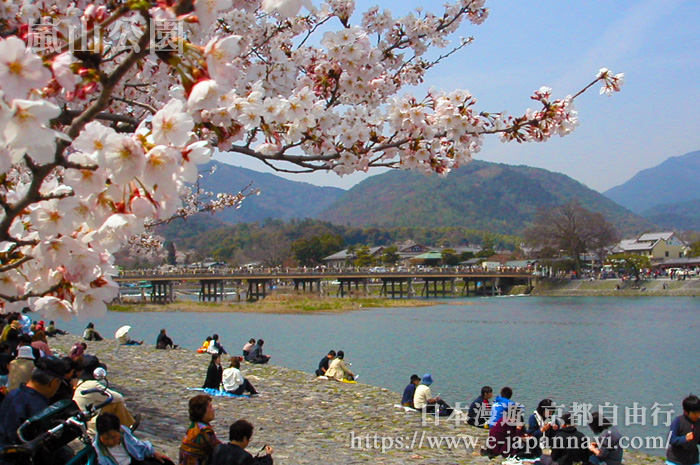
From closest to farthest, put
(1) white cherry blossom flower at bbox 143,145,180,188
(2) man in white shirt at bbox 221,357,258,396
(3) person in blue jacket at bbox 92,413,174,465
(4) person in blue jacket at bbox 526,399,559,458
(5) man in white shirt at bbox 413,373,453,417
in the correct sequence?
(1) white cherry blossom flower at bbox 143,145,180,188
(3) person in blue jacket at bbox 92,413,174,465
(4) person in blue jacket at bbox 526,399,559,458
(5) man in white shirt at bbox 413,373,453,417
(2) man in white shirt at bbox 221,357,258,396

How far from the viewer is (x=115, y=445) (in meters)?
4.20

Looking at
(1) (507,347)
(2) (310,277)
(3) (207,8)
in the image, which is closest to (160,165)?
(3) (207,8)

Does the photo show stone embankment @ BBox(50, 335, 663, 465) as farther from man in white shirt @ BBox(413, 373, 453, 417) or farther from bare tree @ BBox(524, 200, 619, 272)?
bare tree @ BBox(524, 200, 619, 272)

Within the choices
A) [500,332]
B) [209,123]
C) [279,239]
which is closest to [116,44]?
[209,123]

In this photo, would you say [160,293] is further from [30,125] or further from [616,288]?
[30,125]

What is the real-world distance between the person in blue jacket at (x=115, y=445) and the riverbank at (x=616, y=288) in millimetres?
58935

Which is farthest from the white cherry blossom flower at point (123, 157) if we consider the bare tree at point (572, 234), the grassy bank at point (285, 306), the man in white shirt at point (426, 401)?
the bare tree at point (572, 234)

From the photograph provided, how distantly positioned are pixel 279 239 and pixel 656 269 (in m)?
65.5

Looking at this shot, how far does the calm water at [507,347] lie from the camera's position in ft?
51.0

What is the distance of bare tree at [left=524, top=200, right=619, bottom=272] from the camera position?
73.2 meters

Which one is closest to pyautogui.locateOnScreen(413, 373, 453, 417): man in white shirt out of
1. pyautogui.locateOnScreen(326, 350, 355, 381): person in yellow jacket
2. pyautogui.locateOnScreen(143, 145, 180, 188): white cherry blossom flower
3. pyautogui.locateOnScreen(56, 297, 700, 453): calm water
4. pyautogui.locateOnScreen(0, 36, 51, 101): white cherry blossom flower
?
pyautogui.locateOnScreen(326, 350, 355, 381): person in yellow jacket

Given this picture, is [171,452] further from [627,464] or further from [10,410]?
[627,464]

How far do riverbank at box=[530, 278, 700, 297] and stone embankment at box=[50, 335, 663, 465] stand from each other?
52.3 meters

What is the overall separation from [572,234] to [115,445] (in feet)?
246
